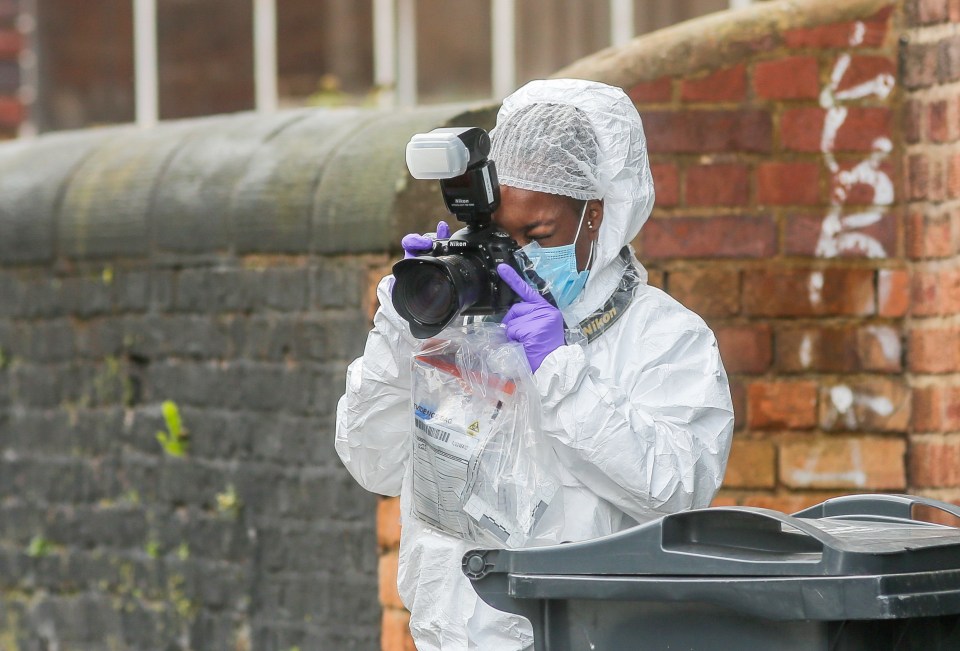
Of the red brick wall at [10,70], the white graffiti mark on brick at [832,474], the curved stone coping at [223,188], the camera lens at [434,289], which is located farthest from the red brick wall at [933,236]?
the red brick wall at [10,70]

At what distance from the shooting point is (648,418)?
2.57 metres

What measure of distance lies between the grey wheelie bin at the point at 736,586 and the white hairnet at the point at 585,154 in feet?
1.93

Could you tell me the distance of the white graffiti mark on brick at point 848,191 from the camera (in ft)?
12.8

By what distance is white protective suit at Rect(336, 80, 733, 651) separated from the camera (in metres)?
2.53

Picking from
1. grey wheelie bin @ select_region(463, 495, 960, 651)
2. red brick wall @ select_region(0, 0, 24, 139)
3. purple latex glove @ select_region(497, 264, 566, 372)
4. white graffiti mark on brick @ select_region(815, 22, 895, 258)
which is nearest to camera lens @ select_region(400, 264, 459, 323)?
purple latex glove @ select_region(497, 264, 566, 372)

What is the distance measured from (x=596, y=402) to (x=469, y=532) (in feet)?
1.10

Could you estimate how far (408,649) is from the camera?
4.13 meters

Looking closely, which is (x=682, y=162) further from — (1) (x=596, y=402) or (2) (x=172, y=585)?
(2) (x=172, y=585)

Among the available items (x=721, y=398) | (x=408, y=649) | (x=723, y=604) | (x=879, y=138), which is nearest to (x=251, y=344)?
(x=408, y=649)

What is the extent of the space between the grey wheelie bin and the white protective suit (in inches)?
9.5

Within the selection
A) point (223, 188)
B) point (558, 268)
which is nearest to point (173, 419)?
point (223, 188)

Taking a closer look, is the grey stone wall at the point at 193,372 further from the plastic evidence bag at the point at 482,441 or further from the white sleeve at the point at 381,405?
the plastic evidence bag at the point at 482,441

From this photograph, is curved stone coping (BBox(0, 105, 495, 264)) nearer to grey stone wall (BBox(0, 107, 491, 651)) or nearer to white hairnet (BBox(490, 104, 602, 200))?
grey stone wall (BBox(0, 107, 491, 651))

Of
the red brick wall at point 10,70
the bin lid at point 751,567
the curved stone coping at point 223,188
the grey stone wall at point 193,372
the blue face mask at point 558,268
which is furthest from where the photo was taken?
the red brick wall at point 10,70
